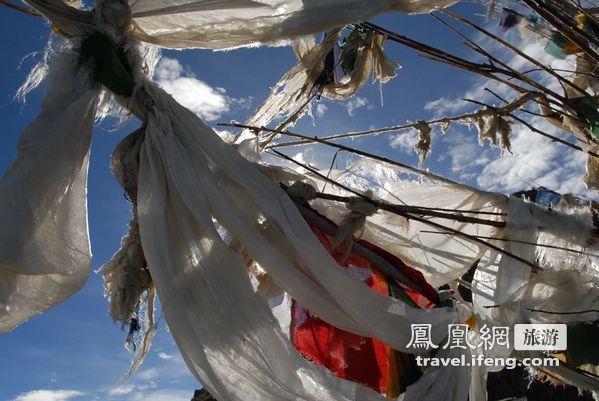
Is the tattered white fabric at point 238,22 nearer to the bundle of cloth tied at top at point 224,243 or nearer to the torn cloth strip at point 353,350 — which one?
the bundle of cloth tied at top at point 224,243

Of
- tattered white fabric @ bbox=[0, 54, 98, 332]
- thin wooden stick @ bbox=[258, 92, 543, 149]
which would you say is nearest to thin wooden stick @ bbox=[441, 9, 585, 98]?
thin wooden stick @ bbox=[258, 92, 543, 149]

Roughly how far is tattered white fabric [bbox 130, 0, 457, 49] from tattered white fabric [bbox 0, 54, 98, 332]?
1.05 ft

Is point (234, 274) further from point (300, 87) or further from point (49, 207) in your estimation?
point (300, 87)

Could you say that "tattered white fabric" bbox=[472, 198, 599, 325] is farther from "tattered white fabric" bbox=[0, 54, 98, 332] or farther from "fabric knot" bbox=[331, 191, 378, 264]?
"tattered white fabric" bbox=[0, 54, 98, 332]

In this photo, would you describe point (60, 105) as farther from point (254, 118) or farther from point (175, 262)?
point (254, 118)

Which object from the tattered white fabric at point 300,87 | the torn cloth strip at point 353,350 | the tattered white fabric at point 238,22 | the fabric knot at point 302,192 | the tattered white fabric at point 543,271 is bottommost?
the torn cloth strip at point 353,350

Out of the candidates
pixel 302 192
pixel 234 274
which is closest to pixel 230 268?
pixel 234 274

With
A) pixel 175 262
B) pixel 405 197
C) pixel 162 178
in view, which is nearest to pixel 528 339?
pixel 405 197

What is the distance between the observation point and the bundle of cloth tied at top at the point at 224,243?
54.1 inches

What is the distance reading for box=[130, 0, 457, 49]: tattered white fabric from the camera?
5.87 feet

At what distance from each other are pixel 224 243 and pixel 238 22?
0.81 metres

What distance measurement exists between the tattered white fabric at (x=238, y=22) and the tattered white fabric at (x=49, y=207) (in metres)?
0.32

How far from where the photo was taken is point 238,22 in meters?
1.81

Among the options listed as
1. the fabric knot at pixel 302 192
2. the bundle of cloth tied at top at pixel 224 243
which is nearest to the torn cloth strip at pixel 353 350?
the bundle of cloth tied at top at pixel 224 243
